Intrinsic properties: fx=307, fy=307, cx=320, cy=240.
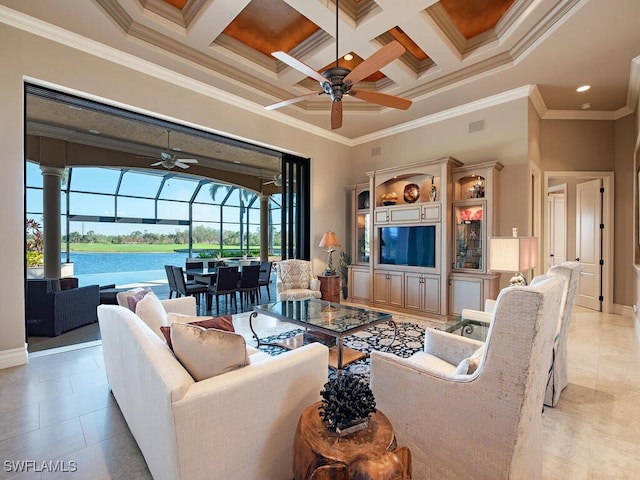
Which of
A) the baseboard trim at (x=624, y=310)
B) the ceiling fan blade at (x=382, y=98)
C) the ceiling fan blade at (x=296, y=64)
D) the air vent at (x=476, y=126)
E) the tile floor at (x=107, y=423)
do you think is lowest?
the tile floor at (x=107, y=423)

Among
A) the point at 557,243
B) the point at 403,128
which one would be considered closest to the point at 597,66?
the point at 403,128

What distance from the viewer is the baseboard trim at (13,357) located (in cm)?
309

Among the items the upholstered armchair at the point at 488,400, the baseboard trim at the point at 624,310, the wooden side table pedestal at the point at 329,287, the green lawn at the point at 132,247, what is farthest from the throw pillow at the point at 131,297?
the green lawn at the point at 132,247

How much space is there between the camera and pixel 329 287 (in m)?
5.82

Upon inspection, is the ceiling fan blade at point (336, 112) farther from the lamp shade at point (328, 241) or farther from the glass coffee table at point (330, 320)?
the lamp shade at point (328, 241)

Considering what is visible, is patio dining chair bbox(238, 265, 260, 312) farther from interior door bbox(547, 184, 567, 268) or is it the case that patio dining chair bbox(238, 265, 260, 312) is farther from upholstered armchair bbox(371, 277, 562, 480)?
interior door bbox(547, 184, 567, 268)

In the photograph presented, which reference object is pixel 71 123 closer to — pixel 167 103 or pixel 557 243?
pixel 167 103

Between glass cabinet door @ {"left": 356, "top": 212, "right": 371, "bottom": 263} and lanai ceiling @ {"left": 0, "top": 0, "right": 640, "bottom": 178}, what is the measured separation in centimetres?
241

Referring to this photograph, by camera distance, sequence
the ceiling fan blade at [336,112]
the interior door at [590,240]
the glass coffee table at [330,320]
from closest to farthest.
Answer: the glass coffee table at [330,320] < the ceiling fan blade at [336,112] < the interior door at [590,240]

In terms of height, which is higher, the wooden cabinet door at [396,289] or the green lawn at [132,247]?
the green lawn at [132,247]

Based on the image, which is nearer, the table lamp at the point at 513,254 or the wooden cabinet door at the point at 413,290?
the table lamp at the point at 513,254

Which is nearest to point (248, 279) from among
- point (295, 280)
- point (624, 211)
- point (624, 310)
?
point (295, 280)

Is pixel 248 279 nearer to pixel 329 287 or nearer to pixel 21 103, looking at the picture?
pixel 329 287

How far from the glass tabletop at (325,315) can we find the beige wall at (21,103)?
250 centimetres
